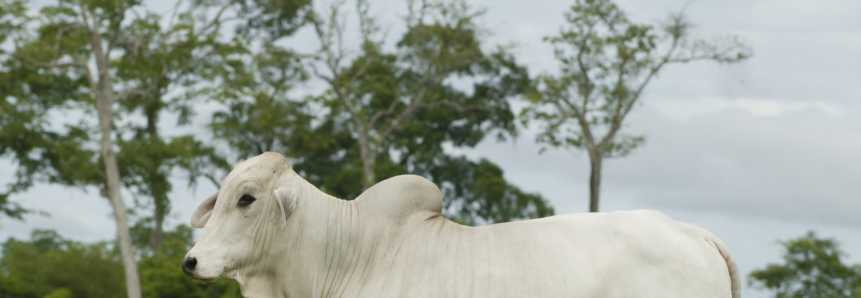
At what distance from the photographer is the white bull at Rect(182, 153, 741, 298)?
4.00 m

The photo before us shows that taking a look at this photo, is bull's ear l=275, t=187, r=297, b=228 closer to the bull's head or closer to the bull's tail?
the bull's head

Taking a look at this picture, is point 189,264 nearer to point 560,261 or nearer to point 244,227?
point 244,227

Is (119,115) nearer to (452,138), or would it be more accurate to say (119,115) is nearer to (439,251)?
(452,138)

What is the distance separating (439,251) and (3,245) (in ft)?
101

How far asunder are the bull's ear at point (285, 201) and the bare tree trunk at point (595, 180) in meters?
23.7

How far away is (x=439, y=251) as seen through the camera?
4133mm

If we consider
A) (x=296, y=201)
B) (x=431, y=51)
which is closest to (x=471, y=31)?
(x=431, y=51)

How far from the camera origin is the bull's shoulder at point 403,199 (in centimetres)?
430

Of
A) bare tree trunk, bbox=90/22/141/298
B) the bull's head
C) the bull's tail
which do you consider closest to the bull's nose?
the bull's head

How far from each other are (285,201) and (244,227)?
0.27 meters

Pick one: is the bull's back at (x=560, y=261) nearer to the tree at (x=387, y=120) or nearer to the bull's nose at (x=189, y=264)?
the bull's nose at (x=189, y=264)

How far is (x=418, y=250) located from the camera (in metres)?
4.14

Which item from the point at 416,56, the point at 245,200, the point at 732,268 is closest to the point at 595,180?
the point at 416,56

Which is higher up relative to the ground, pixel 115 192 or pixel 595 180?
pixel 595 180
